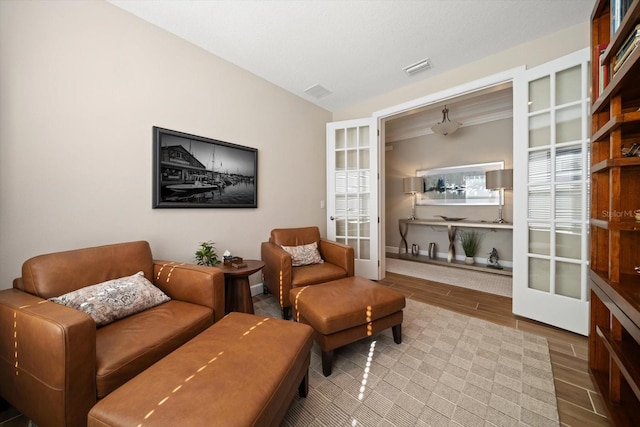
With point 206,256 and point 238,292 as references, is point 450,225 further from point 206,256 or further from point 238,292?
point 206,256

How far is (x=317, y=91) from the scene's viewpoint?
10.6 feet

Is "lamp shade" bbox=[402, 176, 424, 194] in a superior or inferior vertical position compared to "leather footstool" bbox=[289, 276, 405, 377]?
superior

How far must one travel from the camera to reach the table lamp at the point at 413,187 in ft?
15.7

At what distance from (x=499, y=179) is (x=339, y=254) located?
3.08 metres

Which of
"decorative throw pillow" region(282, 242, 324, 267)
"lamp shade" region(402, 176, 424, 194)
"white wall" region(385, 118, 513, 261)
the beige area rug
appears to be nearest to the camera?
"decorative throw pillow" region(282, 242, 324, 267)

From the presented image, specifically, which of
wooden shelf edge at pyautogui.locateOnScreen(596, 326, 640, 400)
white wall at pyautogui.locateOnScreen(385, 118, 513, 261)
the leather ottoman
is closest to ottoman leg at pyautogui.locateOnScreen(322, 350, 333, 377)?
the leather ottoman

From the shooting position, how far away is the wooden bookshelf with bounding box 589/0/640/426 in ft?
3.23

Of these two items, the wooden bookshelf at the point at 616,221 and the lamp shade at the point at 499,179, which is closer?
the wooden bookshelf at the point at 616,221

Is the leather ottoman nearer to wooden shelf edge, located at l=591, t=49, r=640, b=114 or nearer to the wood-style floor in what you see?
the wood-style floor

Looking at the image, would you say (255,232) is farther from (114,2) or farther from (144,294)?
(114,2)

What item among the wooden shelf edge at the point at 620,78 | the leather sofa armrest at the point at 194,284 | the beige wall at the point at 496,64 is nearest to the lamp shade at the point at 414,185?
the beige wall at the point at 496,64

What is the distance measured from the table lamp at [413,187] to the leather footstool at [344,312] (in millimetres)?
3401

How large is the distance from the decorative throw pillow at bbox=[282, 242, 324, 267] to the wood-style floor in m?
1.22

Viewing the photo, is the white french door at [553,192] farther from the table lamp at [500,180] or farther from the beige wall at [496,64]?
the table lamp at [500,180]
